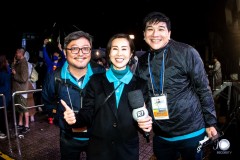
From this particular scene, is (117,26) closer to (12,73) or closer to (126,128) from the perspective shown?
(12,73)

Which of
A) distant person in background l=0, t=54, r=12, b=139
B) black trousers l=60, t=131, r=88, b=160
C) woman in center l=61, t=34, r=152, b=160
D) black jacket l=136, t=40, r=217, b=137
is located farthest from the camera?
distant person in background l=0, t=54, r=12, b=139

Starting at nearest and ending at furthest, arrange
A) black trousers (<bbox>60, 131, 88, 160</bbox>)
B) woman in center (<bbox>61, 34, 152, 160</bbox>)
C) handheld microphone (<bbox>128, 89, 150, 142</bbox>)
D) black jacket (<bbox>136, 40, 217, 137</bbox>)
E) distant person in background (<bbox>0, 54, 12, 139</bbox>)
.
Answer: handheld microphone (<bbox>128, 89, 150, 142</bbox>), woman in center (<bbox>61, 34, 152, 160</bbox>), black jacket (<bbox>136, 40, 217, 137</bbox>), black trousers (<bbox>60, 131, 88, 160</bbox>), distant person in background (<bbox>0, 54, 12, 139</bbox>)

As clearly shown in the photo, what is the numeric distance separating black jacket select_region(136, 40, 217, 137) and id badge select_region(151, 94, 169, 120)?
0.06m

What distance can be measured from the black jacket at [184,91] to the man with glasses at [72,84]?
90 centimetres

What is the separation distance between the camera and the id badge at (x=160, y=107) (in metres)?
2.74

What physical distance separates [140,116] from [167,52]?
1102 mm

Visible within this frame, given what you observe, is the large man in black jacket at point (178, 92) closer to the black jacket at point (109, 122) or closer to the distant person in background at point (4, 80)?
the black jacket at point (109, 122)

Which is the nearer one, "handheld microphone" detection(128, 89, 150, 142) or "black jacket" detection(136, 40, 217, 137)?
"handheld microphone" detection(128, 89, 150, 142)

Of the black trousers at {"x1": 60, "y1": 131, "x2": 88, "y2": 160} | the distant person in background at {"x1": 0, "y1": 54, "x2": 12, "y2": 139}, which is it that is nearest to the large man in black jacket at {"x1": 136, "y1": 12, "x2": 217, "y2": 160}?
the black trousers at {"x1": 60, "y1": 131, "x2": 88, "y2": 160}

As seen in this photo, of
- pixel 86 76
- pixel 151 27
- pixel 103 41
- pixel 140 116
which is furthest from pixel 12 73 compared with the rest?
pixel 103 41

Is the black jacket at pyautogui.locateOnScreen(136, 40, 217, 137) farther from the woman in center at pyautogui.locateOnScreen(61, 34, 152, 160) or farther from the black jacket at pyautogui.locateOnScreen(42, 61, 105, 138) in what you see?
the black jacket at pyautogui.locateOnScreen(42, 61, 105, 138)

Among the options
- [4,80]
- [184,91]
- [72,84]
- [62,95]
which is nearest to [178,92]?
[184,91]

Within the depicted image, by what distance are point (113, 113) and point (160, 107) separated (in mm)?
676

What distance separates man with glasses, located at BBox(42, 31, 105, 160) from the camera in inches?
109
